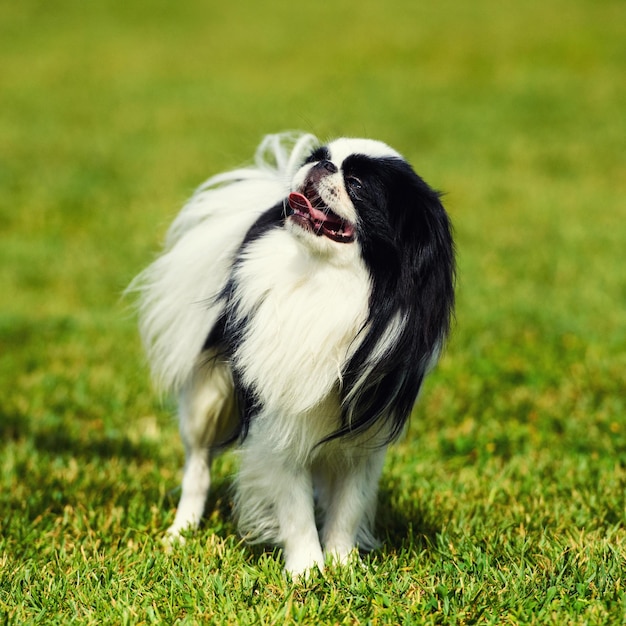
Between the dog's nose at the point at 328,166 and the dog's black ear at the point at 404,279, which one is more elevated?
the dog's nose at the point at 328,166

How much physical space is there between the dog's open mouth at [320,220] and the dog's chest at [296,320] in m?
0.08

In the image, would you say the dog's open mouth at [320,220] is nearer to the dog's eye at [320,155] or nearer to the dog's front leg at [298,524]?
the dog's eye at [320,155]

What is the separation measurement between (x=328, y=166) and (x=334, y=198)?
0.13 metres

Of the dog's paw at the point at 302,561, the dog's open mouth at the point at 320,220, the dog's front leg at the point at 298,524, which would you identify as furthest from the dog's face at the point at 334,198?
the dog's paw at the point at 302,561

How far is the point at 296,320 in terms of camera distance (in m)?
2.81

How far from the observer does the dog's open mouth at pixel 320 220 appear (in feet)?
8.98

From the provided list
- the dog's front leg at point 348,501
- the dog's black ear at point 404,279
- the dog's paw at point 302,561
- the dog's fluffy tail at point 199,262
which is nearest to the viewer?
the dog's black ear at point 404,279

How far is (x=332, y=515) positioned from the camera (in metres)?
3.23

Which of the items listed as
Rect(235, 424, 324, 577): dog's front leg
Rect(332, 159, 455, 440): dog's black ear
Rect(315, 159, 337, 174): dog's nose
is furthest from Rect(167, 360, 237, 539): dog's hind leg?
Rect(315, 159, 337, 174): dog's nose

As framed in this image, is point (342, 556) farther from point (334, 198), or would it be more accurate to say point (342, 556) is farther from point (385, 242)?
point (334, 198)

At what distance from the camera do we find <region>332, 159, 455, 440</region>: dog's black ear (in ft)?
8.94

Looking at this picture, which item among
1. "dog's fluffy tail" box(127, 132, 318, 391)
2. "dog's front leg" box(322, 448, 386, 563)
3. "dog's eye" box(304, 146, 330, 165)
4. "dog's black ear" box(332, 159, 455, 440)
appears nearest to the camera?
"dog's black ear" box(332, 159, 455, 440)

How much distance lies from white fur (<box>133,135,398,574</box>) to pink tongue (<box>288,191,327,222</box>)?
5cm

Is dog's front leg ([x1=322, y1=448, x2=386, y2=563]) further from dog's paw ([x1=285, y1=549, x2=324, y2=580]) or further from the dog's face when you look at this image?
the dog's face
